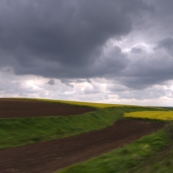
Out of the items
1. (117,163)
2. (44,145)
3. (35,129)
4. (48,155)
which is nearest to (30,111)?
(35,129)

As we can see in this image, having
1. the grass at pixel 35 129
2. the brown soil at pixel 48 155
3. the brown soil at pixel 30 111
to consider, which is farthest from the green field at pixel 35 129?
the brown soil at pixel 30 111

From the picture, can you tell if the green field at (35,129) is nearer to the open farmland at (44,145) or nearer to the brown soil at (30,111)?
the open farmland at (44,145)

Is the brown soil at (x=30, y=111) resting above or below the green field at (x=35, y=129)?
above

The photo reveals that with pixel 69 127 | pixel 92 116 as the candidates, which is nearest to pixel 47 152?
pixel 69 127

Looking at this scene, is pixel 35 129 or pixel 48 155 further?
pixel 35 129

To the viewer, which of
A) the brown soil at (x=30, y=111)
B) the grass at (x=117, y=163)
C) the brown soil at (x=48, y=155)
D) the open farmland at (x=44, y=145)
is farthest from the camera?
the brown soil at (x=30, y=111)

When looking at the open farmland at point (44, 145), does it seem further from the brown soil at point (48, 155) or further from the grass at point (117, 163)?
the grass at point (117, 163)

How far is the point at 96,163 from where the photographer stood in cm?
1197

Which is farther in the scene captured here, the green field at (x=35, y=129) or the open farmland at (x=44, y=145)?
the green field at (x=35, y=129)

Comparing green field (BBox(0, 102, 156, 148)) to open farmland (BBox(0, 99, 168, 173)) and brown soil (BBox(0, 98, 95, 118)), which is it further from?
brown soil (BBox(0, 98, 95, 118))

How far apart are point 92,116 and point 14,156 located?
2294cm

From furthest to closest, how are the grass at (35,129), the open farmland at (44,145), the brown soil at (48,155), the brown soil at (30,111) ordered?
the brown soil at (30,111), the grass at (35,129), the open farmland at (44,145), the brown soil at (48,155)

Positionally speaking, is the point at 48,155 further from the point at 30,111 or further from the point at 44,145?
the point at 30,111

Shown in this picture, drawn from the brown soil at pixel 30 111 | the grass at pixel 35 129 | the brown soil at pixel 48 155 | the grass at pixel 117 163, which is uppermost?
the brown soil at pixel 30 111
